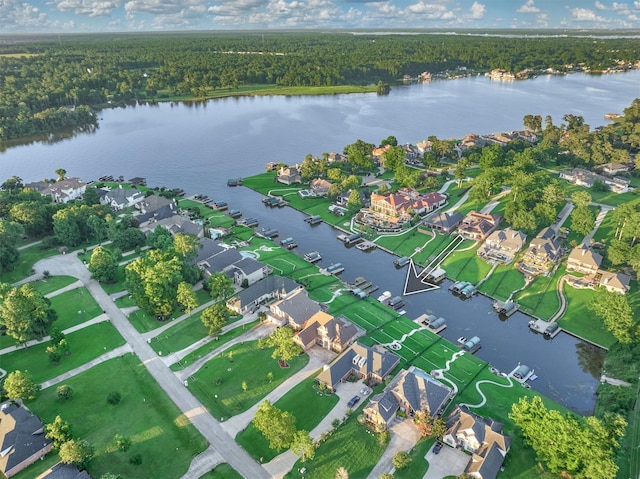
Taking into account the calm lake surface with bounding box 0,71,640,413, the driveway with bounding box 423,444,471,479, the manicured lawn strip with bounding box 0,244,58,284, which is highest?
the driveway with bounding box 423,444,471,479

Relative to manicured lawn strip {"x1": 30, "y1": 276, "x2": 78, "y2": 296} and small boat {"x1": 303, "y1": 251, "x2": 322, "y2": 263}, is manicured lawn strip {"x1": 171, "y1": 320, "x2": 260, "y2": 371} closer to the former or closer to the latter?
small boat {"x1": 303, "y1": 251, "x2": 322, "y2": 263}

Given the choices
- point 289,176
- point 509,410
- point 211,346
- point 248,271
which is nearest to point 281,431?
point 211,346

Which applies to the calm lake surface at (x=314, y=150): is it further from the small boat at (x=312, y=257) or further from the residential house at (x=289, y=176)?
the residential house at (x=289, y=176)

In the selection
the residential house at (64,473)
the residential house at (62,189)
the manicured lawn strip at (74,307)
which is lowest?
the manicured lawn strip at (74,307)

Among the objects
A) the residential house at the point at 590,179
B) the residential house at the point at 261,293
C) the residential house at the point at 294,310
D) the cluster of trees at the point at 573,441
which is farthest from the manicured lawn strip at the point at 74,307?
the residential house at the point at 590,179

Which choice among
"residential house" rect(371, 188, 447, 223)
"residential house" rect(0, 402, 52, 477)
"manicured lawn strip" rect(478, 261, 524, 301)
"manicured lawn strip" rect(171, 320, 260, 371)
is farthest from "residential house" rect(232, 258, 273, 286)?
"manicured lawn strip" rect(478, 261, 524, 301)

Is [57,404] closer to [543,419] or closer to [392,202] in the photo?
[543,419]
